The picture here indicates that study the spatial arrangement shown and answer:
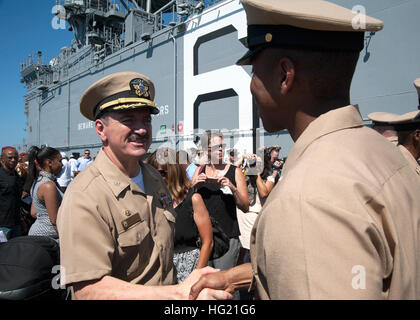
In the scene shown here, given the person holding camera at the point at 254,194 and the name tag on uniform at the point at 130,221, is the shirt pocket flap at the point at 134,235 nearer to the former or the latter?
the name tag on uniform at the point at 130,221

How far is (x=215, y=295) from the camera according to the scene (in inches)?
48.6

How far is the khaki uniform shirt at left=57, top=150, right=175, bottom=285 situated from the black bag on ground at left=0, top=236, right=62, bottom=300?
2.20 feet

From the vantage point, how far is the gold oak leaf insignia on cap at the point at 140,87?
1.79 meters

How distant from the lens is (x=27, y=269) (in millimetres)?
1755

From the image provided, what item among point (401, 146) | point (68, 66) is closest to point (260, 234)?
point (401, 146)

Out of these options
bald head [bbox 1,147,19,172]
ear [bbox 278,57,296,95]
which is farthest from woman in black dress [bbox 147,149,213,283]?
bald head [bbox 1,147,19,172]

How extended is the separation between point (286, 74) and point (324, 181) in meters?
0.43

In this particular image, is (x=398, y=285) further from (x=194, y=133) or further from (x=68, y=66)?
(x=68, y=66)

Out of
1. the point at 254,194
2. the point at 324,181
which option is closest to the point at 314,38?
the point at 324,181

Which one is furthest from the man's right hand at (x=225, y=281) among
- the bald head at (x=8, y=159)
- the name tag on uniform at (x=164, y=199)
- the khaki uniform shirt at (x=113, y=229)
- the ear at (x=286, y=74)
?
the bald head at (x=8, y=159)

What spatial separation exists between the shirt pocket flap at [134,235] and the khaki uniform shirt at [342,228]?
0.82m

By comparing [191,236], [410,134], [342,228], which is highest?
[410,134]

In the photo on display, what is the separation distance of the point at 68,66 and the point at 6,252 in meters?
22.1

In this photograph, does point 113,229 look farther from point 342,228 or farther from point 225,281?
point 342,228
